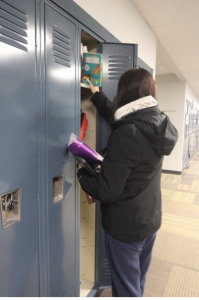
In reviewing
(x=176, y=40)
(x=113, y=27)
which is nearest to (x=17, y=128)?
(x=113, y=27)

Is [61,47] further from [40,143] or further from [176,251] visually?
[176,251]

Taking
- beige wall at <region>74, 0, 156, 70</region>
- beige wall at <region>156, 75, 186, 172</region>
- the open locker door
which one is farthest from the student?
beige wall at <region>156, 75, 186, 172</region>

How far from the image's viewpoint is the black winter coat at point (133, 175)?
41.8 inches

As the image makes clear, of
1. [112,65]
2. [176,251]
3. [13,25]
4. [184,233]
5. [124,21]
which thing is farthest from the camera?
[184,233]

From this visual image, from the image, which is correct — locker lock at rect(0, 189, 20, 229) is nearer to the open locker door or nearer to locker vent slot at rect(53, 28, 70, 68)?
locker vent slot at rect(53, 28, 70, 68)

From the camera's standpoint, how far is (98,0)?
5.07ft

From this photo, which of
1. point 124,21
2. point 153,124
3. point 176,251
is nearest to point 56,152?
point 153,124

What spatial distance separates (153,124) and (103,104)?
24.1 inches

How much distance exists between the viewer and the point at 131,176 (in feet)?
3.72

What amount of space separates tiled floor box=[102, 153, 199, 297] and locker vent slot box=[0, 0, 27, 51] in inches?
85.3

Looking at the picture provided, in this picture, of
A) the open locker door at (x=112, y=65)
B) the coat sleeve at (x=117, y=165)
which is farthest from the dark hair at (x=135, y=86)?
the open locker door at (x=112, y=65)

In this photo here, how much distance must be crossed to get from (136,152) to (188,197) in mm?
3904

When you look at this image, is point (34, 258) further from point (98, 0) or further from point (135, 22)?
point (135, 22)

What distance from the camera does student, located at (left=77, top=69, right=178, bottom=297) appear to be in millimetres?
1066
